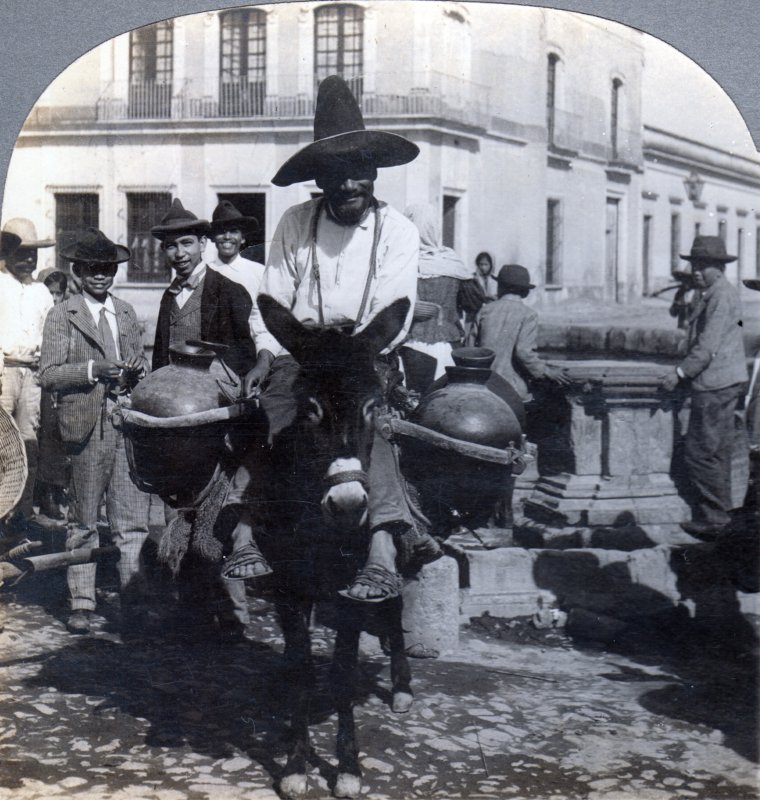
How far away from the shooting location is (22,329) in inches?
186

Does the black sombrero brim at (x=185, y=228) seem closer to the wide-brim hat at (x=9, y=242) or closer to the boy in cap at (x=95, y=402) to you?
the boy in cap at (x=95, y=402)

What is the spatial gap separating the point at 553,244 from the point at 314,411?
127cm

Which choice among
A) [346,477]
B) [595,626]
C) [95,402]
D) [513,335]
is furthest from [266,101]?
[595,626]

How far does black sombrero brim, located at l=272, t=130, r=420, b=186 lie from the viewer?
417 cm

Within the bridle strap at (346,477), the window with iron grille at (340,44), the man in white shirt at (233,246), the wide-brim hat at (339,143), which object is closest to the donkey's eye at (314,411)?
the bridle strap at (346,477)

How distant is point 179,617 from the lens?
4691 millimetres

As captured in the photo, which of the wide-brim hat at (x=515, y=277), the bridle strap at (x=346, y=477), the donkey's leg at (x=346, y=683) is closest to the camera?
the bridle strap at (x=346, y=477)

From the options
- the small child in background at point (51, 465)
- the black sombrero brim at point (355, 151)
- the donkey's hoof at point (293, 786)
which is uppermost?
the black sombrero brim at point (355, 151)

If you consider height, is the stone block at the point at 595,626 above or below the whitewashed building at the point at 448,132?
below

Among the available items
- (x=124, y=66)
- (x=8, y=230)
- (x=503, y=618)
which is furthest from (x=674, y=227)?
(x=8, y=230)

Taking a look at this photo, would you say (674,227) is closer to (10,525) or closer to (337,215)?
(337,215)

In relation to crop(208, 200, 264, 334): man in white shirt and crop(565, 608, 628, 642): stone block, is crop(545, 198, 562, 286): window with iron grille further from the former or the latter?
crop(565, 608, 628, 642): stone block

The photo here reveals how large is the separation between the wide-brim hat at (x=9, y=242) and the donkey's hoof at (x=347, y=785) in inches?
96.2

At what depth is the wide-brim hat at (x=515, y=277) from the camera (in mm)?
4473
